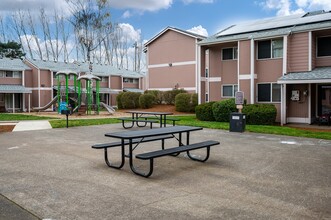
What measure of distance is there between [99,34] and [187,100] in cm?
2635

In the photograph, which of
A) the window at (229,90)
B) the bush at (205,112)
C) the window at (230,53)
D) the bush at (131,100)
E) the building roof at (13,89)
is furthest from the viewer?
the building roof at (13,89)

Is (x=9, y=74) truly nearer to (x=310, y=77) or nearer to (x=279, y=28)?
(x=279, y=28)

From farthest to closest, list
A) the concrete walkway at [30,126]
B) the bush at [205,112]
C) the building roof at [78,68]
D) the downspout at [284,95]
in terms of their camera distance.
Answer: the building roof at [78,68], the bush at [205,112], the downspout at [284,95], the concrete walkway at [30,126]

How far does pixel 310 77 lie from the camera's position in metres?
16.6

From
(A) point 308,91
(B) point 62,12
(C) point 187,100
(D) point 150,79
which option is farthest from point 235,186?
Answer: (B) point 62,12

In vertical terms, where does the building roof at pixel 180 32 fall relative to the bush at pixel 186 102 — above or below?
above

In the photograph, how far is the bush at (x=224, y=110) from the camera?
727 inches

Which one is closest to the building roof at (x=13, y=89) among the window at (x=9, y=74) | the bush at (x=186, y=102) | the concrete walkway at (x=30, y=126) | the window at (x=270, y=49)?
the window at (x=9, y=74)

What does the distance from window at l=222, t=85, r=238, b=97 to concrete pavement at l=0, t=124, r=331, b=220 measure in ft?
39.7

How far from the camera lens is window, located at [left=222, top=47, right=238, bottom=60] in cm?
2161

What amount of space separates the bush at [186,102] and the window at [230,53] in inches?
248

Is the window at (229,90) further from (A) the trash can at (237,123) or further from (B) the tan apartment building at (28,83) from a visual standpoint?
(B) the tan apartment building at (28,83)

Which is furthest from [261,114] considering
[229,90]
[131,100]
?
[131,100]

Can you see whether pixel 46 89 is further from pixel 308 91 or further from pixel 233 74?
pixel 308 91
